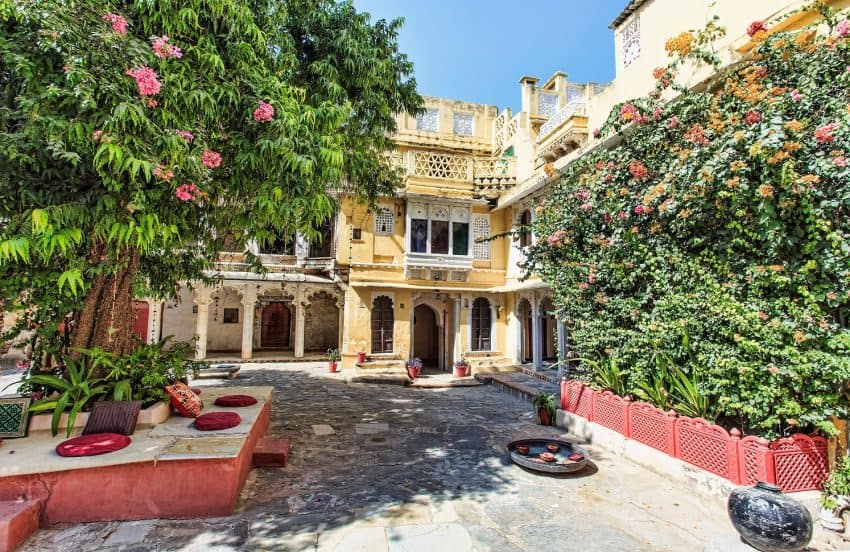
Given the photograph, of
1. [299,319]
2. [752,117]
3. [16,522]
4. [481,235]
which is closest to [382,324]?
[299,319]

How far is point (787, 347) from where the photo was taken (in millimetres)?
4652

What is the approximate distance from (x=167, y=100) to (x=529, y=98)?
42.5ft

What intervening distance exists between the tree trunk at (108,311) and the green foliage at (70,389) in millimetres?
372

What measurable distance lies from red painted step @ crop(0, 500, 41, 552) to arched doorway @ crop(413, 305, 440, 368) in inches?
575

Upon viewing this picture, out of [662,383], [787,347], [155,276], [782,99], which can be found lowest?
[662,383]

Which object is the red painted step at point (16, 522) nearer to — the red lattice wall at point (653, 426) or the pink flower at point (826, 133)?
the red lattice wall at point (653, 426)

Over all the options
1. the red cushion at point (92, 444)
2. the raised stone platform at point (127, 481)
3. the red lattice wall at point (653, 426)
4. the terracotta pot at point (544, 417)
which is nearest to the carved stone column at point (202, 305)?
the raised stone platform at point (127, 481)

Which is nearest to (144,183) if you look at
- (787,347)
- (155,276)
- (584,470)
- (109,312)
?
(109,312)

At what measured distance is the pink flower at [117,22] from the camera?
4.15 meters

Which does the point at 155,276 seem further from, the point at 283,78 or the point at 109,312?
the point at 283,78

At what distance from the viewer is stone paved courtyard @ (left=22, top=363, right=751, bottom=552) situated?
4.09 metres

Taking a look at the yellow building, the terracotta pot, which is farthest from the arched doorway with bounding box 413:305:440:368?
the terracotta pot

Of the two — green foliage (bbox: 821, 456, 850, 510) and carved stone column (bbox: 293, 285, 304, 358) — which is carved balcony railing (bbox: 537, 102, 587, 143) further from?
carved stone column (bbox: 293, 285, 304, 358)

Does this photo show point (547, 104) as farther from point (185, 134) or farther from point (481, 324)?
point (185, 134)
